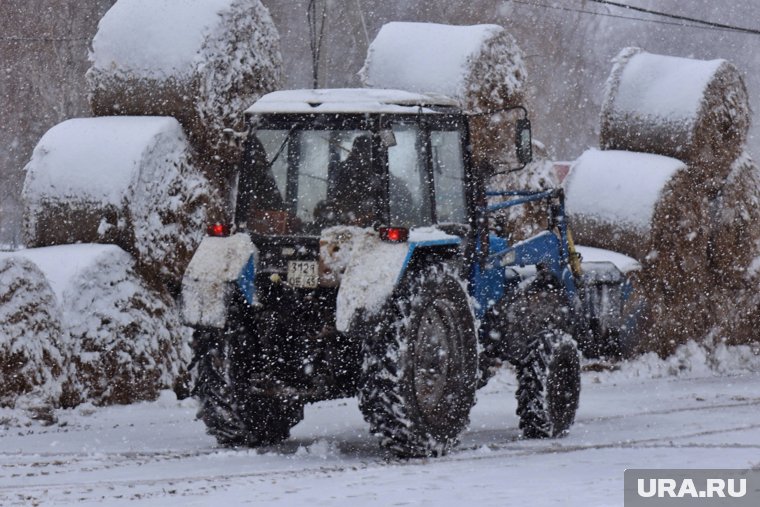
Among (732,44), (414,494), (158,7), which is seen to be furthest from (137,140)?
(732,44)

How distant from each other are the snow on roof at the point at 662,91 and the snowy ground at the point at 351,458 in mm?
4346

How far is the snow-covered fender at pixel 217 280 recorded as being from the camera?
1077cm

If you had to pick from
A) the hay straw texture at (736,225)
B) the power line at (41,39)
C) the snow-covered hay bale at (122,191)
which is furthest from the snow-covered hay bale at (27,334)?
the power line at (41,39)

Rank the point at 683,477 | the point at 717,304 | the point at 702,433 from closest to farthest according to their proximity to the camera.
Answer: the point at 683,477 < the point at 702,433 < the point at 717,304

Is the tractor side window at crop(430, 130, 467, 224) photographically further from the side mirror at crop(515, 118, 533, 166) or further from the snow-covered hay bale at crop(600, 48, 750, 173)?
the snow-covered hay bale at crop(600, 48, 750, 173)

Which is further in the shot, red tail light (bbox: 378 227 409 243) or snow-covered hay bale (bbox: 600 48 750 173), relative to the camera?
snow-covered hay bale (bbox: 600 48 750 173)

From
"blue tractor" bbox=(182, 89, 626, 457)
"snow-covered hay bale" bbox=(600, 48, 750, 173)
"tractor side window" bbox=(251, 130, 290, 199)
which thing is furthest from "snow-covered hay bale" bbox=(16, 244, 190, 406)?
"snow-covered hay bale" bbox=(600, 48, 750, 173)

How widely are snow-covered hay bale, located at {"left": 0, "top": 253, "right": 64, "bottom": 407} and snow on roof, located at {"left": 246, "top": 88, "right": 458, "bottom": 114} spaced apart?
9.47 ft

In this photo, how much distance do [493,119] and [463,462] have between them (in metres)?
7.37

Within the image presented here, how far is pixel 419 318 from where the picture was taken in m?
10.4

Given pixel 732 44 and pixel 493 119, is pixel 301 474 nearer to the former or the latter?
pixel 493 119

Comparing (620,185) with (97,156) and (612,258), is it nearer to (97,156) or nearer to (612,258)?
(612,258)

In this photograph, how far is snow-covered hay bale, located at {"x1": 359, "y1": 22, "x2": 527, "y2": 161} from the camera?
16.9 m

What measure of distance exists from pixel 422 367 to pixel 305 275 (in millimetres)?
1016
